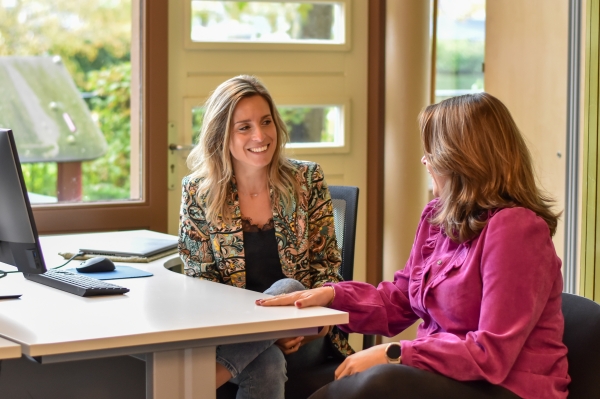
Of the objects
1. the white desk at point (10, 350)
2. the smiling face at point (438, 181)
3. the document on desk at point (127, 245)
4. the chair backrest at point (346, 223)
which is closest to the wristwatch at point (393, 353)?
the smiling face at point (438, 181)

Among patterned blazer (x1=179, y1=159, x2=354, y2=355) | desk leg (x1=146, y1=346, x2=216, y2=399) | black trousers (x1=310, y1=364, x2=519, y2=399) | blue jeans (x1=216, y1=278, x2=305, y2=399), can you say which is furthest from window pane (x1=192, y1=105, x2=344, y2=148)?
black trousers (x1=310, y1=364, x2=519, y2=399)

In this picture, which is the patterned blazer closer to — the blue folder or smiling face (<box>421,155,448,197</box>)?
the blue folder

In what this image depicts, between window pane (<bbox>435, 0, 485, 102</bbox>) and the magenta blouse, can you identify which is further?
window pane (<bbox>435, 0, 485, 102</bbox>)

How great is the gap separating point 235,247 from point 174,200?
1.29 metres

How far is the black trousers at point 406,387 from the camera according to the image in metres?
1.43

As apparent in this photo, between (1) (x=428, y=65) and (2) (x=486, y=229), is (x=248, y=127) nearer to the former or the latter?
(2) (x=486, y=229)

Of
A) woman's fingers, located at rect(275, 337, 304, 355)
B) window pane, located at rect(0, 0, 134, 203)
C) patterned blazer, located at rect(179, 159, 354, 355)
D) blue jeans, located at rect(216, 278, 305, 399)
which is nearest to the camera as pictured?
blue jeans, located at rect(216, 278, 305, 399)

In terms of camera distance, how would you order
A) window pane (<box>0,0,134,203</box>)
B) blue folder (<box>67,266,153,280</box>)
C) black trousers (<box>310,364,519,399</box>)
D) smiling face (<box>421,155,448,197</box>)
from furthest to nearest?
window pane (<box>0,0,134,203</box>) < blue folder (<box>67,266,153,280</box>) < smiling face (<box>421,155,448,197</box>) < black trousers (<box>310,364,519,399</box>)

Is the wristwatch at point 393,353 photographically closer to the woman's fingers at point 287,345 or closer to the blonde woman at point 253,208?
the woman's fingers at point 287,345

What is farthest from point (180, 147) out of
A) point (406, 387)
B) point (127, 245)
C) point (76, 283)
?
point (406, 387)

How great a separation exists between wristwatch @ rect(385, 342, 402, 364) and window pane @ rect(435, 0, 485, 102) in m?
2.75

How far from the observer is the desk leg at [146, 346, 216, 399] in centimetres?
158

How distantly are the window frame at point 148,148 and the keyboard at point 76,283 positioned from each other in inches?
48.0

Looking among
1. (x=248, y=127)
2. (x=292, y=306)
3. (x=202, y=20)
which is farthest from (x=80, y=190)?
(x=292, y=306)
